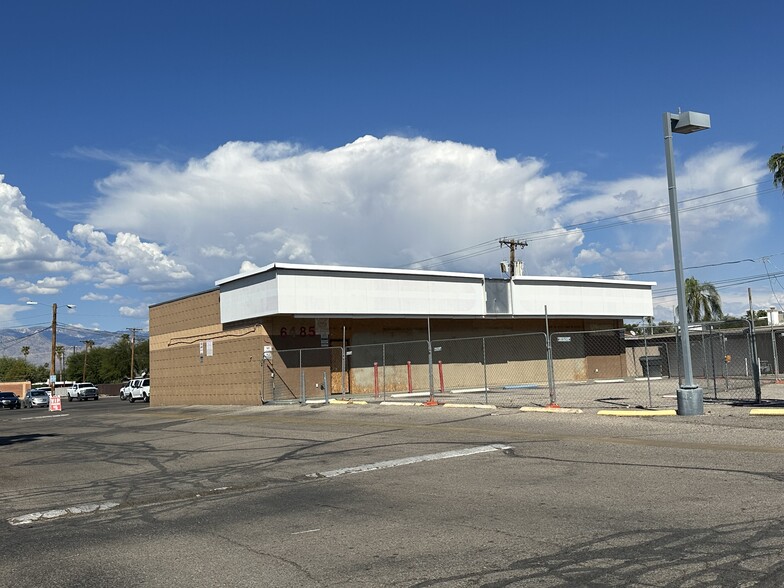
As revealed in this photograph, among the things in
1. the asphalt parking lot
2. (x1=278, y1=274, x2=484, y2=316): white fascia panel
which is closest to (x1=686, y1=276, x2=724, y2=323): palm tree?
(x1=278, y1=274, x2=484, y2=316): white fascia panel

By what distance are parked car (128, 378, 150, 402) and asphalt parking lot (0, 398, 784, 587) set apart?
1561 inches

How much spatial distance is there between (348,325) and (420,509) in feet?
83.3

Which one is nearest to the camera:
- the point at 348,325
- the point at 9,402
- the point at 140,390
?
the point at 348,325

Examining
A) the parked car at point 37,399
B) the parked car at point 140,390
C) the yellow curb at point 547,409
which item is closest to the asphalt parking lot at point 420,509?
the yellow curb at point 547,409

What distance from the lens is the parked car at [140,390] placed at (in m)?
54.4

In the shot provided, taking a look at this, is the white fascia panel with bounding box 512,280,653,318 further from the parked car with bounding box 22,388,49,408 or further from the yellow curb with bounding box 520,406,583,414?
the parked car with bounding box 22,388,49,408

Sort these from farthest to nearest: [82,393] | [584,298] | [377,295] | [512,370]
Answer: [82,393]
[584,298]
[512,370]
[377,295]

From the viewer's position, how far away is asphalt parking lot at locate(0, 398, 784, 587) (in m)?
5.88

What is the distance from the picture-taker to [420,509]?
26.9 ft

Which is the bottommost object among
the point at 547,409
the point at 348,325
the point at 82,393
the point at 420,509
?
the point at 420,509

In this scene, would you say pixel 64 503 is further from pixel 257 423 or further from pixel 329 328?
pixel 329 328

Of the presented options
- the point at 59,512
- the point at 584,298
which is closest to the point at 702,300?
the point at 584,298

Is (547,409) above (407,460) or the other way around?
above

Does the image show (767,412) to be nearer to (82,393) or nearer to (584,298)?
(584,298)
